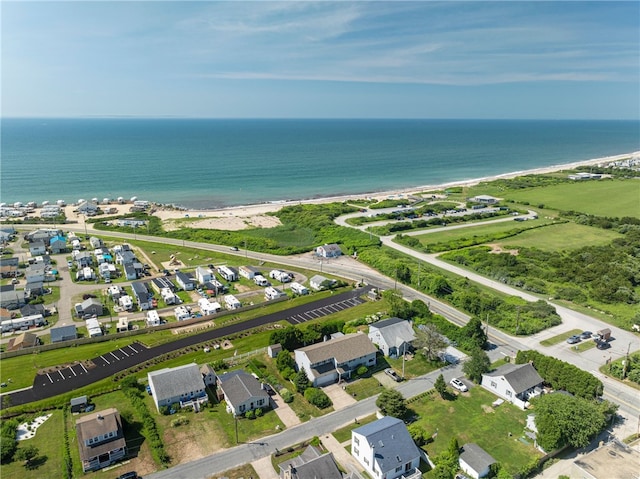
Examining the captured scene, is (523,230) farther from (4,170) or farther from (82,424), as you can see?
(4,170)

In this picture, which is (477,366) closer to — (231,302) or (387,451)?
(387,451)

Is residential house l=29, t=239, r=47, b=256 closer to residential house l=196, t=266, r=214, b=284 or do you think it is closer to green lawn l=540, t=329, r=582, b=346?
residential house l=196, t=266, r=214, b=284

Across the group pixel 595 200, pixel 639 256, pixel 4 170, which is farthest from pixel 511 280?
pixel 4 170

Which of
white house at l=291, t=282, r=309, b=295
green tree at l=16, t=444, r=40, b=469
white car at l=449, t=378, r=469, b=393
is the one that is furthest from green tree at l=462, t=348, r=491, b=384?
green tree at l=16, t=444, r=40, b=469

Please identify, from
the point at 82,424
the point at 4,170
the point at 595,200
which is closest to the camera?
the point at 82,424

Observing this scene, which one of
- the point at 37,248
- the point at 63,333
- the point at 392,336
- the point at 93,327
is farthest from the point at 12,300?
the point at 392,336

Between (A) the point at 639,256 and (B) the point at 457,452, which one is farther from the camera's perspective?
(A) the point at 639,256
